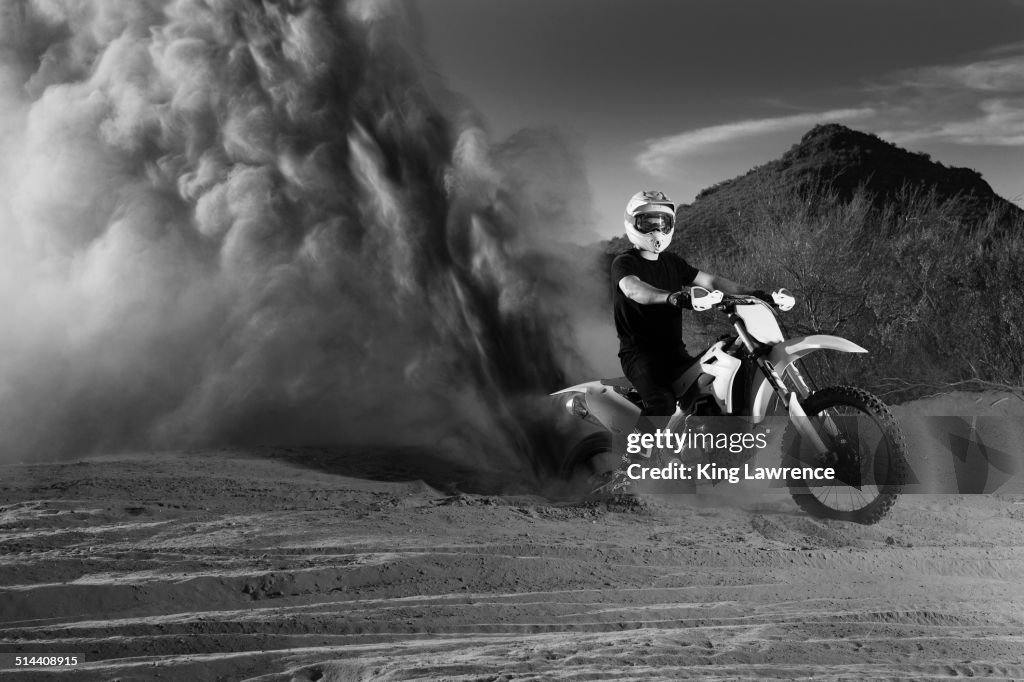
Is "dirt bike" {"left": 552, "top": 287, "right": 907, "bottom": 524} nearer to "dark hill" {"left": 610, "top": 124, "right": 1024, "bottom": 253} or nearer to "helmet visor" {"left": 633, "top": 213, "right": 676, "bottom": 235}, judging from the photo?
"helmet visor" {"left": 633, "top": 213, "right": 676, "bottom": 235}

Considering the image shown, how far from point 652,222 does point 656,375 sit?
1273mm

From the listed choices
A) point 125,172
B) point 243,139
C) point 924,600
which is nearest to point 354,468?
point 243,139

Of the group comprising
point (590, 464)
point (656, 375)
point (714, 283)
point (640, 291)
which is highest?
point (714, 283)

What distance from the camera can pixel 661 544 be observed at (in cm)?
732

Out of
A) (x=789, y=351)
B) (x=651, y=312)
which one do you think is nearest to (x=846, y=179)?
(x=651, y=312)

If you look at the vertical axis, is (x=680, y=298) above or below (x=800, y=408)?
above

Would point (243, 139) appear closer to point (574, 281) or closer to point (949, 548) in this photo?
point (574, 281)

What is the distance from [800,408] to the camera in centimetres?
696

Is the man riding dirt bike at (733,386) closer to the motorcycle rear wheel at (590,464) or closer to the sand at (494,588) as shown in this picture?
the motorcycle rear wheel at (590,464)

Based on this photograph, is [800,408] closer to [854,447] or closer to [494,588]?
[854,447]

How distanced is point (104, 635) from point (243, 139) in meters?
10.9

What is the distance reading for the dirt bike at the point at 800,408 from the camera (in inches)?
272

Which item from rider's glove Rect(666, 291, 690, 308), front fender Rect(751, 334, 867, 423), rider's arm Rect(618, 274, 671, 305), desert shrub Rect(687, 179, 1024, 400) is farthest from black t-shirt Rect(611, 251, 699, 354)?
desert shrub Rect(687, 179, 1024, 400)

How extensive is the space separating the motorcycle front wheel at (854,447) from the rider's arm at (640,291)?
1358mm
